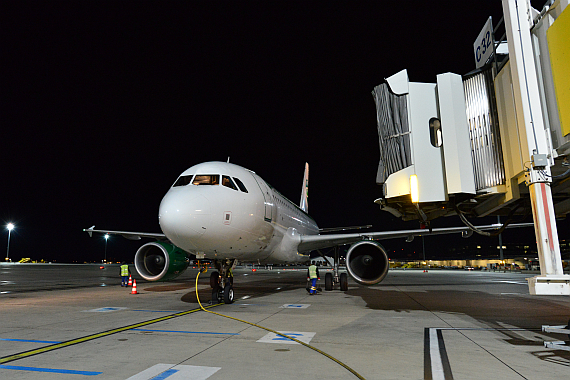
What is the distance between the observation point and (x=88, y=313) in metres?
8.55

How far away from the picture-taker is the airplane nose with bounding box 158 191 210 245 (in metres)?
8.27

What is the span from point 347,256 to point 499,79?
23.7 ft

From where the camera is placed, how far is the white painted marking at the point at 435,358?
3996 millimetres

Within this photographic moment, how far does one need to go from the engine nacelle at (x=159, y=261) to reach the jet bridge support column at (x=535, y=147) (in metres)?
10.00

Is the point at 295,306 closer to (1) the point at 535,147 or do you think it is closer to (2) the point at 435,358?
(2) the point at 435,358

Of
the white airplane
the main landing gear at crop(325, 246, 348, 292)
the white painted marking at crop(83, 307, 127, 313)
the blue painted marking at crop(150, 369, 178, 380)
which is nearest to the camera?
the blue painted marking at crop(150, 369, 178, 380)

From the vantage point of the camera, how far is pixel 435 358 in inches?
186

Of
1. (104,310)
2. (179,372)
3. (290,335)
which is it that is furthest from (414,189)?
(104,310)

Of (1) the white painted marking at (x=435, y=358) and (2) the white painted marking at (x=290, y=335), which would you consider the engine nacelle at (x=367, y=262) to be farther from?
(2) the white painted marking at (x=290, y=335)

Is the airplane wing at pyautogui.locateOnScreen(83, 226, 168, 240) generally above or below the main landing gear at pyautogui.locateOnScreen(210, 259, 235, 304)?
above

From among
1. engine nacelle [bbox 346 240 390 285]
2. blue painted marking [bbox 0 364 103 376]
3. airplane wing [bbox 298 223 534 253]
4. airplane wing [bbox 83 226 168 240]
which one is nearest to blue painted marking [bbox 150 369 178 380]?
blue painted marking [bbox 0 364 103 376]

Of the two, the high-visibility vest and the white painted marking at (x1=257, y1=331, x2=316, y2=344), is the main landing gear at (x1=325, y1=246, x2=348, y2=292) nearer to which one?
the high-visibility vest

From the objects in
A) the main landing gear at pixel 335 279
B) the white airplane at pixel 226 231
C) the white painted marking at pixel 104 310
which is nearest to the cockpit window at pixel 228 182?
the white airplane at pixel 226 231

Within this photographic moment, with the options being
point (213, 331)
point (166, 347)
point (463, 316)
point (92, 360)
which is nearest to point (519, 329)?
point (463, 316)
